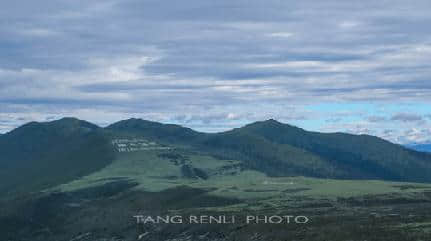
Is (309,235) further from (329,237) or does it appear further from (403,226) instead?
(403,226)

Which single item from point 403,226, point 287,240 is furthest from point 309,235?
point 403,226

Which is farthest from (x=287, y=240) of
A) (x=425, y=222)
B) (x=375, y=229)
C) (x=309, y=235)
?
(x=425, y=222)

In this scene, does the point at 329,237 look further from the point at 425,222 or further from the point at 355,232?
the point at 425,222

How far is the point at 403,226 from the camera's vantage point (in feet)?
636

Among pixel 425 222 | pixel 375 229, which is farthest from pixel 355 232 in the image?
pixel 425 222

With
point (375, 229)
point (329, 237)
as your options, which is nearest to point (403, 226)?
point (375, 229)

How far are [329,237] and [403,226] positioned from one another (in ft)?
63.5

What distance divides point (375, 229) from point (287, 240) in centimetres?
2035

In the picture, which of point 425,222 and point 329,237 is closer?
point 329,237

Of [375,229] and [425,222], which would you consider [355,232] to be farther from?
[425,222]

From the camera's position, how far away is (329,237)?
18700 centimetres

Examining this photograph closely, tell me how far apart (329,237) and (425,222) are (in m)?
27.6

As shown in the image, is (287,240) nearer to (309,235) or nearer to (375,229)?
(309,235)

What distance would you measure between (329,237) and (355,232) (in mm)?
6961
